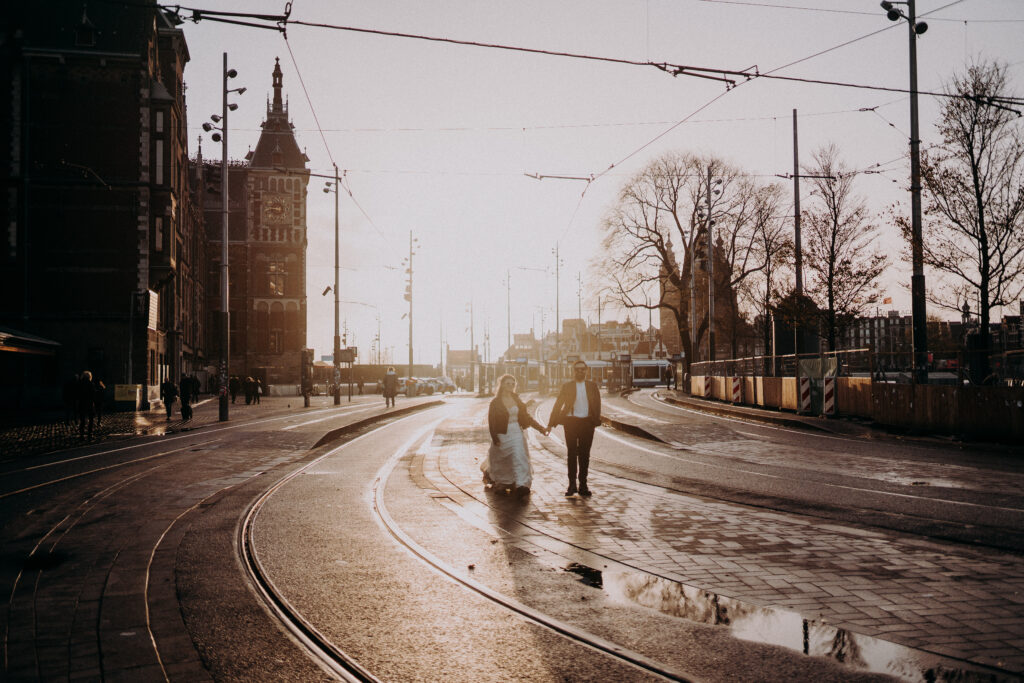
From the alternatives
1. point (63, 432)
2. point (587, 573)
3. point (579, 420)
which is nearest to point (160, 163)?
point (63, 432)

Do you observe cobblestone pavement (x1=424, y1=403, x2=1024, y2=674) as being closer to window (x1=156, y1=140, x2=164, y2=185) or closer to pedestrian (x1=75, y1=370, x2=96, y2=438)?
pedestrian (x1=75, y1=370, x2=96, y2=438)

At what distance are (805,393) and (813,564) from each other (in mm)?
20919

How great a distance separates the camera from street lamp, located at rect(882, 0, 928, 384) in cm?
2150

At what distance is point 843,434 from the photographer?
2083 centimetres

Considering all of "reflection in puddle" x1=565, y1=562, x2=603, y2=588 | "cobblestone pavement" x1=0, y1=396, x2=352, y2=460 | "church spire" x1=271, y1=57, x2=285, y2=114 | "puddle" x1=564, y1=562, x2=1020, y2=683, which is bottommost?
"cobblestone pavement" x1=0, y1=396, x2=352, y2=460

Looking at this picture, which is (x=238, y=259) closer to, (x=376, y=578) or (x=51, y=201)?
(x=51, y=201)

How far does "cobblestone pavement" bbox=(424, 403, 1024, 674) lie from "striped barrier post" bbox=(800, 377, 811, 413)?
17.1 meters

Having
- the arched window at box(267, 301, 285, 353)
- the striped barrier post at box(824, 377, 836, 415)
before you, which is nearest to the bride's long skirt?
the striped barrier post at box(824, 377, 836, 415)

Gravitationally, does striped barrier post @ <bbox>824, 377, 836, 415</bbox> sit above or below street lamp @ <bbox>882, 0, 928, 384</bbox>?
below

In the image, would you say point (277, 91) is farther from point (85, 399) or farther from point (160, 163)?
point (85, 399)

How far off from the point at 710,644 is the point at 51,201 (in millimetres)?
41263

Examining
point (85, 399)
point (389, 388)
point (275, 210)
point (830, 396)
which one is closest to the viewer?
point (85, 399)

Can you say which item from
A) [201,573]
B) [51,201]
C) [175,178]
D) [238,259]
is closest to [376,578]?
[201,573]

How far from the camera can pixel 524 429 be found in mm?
10969
